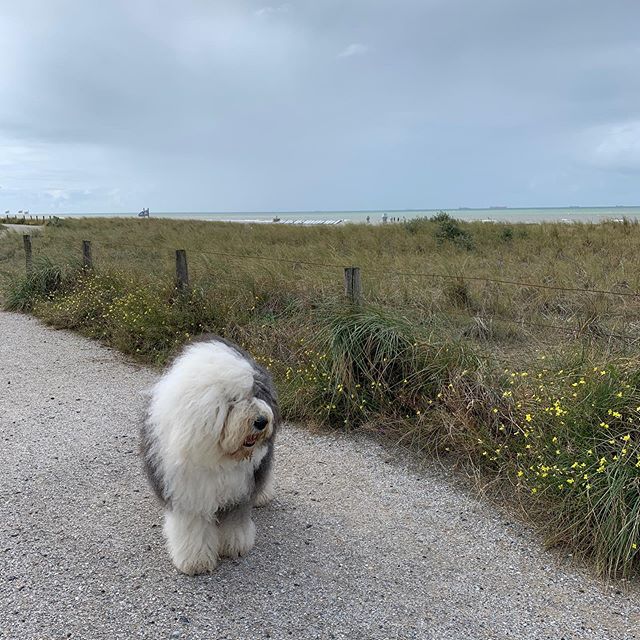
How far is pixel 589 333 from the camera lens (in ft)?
17.4

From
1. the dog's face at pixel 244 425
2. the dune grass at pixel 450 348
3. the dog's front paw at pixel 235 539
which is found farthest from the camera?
the dune grass at pixel 450 348

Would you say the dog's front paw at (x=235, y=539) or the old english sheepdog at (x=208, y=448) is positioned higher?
the old english sheepdog at (x=208, y=448)

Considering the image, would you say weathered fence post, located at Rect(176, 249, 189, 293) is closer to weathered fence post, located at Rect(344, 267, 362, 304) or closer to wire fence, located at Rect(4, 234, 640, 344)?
wire fence, located at Rect(4, 234, 640, 344)

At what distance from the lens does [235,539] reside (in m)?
3.38

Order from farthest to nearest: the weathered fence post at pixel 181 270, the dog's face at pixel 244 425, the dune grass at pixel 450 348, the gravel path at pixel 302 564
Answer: the weathered fence post at pixel 181 270 < the dune grass at pixel 450 348 < the gravel path at pixel 302 564 < the dog's face at pixel 244 425

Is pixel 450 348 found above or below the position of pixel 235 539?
above

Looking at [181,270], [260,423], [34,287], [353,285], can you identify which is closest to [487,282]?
[353,285]

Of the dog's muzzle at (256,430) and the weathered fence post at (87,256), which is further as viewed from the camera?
the weathered fence post at (87,256)

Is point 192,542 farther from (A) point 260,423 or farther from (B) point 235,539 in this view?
(A) point 260,423

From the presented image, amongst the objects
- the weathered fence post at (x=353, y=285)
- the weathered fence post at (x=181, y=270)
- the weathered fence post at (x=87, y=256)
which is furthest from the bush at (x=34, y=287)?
the weathered fence post at (x=353, y=285)

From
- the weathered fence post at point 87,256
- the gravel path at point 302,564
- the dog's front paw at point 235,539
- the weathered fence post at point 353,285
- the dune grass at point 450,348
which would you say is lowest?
the gravel path at point 302,564

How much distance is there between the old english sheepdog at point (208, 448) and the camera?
2.77 meters

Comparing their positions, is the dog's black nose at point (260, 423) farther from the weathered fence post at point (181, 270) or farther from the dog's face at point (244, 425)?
the weathered fence post at point (181, 270)

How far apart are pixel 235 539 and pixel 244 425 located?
1.04m
